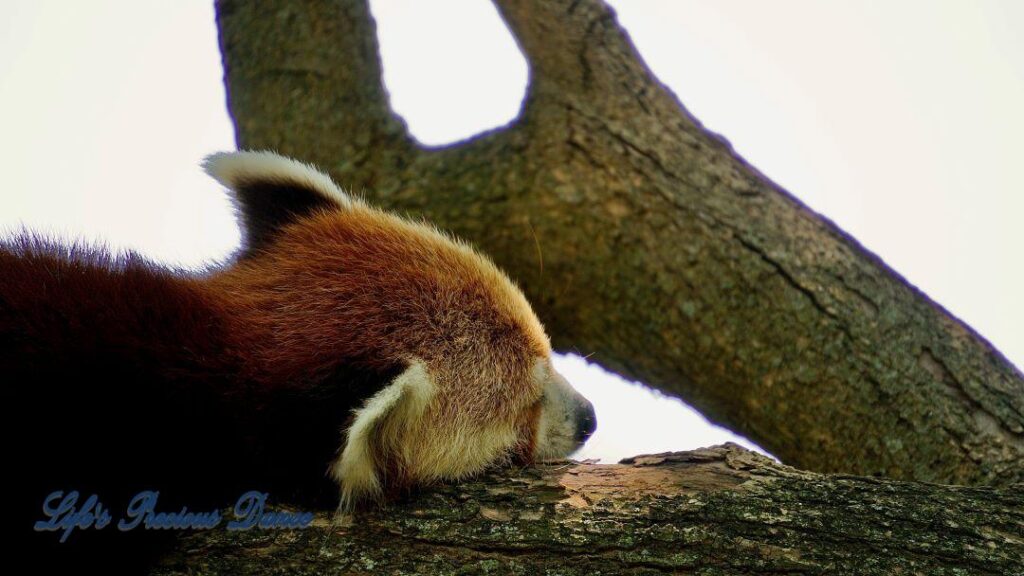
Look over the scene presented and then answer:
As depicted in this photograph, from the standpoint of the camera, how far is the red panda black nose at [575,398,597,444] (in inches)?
99.7

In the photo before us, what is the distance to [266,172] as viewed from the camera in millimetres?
2598

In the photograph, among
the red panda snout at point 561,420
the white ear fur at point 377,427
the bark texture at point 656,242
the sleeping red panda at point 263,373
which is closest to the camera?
the sleeping red panda at point 263,373

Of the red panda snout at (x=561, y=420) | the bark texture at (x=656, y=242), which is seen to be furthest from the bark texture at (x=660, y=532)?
the bark texture at (x=656, y=242)

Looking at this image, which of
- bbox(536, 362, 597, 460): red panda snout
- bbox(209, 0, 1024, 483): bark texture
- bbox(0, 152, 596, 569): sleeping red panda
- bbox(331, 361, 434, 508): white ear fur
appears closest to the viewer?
bbox(0, 152, 596, 569): sleeping red panda

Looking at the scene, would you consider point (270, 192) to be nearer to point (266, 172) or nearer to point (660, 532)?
point (266, 172)

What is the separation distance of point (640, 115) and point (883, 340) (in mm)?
1204

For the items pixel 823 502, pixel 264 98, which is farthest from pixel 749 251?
pixel 264 98

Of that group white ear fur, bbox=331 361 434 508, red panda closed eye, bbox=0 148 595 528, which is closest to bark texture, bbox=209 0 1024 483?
red panda closed eye, bbox=0 148 595 528

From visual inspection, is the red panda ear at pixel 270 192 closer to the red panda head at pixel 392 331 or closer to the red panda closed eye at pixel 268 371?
the red panda head at pixel 392 331

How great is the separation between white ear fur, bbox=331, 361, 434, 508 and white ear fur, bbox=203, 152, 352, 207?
77 centimetres

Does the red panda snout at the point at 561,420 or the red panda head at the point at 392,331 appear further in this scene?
the red panda snout at the point at 561,420

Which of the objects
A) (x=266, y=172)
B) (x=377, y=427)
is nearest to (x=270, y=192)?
(x=266, y=172)

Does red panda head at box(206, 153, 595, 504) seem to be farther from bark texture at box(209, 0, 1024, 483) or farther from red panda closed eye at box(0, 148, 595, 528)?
bark texture at box(209, 0, 1024, 483)

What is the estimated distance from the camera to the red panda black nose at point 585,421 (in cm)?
253
